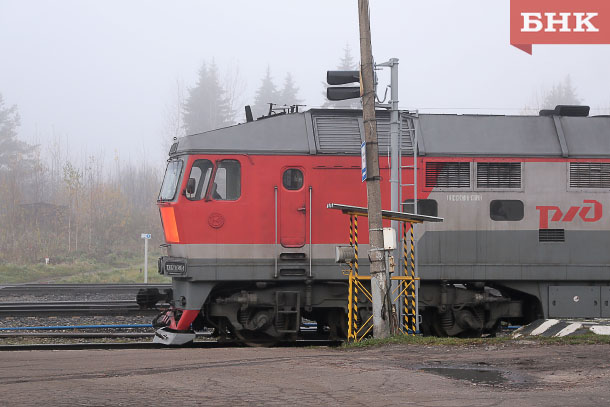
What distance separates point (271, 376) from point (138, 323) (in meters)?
8.41

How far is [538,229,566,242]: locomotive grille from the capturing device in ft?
45.7

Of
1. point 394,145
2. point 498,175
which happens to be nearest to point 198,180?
point 394,145

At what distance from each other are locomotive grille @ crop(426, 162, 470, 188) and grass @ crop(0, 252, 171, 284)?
1885 cm

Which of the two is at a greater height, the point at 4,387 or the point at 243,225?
the point at 243,225

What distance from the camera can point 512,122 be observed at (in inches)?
564

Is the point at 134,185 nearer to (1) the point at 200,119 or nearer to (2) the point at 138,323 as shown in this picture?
(1) the point at 200,119

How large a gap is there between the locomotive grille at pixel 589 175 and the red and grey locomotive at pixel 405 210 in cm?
2

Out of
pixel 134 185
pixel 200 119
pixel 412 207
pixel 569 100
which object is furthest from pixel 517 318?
pixel 569 100

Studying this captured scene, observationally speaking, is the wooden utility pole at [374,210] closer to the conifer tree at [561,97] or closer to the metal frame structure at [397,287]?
the metal frame structure at [397,287]

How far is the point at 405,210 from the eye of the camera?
13766 mm

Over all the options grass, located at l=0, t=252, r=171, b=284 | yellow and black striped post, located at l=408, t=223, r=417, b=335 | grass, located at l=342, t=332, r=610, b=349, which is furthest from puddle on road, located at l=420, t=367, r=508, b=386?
grass, located at l=0, t=252, r=171, b=284

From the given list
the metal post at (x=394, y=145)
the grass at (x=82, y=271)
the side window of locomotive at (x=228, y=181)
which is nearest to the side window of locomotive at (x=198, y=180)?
the side window of locomotive at (x=228, y=181)

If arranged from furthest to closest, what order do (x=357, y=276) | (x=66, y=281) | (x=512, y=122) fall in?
(x=66, y=281) → (x=512, y=122) → (x=357, y=276)

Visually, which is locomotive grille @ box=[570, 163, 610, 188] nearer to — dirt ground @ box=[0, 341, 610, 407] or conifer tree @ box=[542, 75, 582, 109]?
dirt ground @ box=[0, 341, 610, 407]
